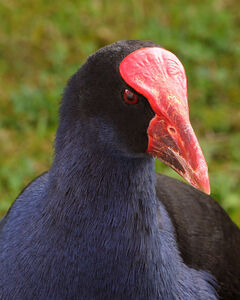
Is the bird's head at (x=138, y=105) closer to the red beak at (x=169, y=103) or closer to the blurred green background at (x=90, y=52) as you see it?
the red beak at (x=169, y=103)

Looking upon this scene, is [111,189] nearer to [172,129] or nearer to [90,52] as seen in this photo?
[172,129]

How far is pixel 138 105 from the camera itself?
1723 millimetres

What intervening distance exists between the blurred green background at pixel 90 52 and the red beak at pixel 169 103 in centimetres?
192

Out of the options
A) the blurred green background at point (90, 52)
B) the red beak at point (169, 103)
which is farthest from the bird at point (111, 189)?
the blurred green background at point (90, 52)

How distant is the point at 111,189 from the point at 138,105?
30cm

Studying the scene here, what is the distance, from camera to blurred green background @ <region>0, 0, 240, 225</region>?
3.87 metres

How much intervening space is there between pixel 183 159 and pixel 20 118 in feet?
8.67

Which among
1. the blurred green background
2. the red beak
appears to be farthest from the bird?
the blurred green background

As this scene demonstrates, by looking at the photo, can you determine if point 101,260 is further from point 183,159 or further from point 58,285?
point 183,159

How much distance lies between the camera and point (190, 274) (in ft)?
7.05

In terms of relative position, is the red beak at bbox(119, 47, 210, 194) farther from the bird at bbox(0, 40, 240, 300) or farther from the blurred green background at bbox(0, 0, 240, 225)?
the blurred green background at bbox(0, 0, 240, 225)

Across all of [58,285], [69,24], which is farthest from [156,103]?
[69,24]

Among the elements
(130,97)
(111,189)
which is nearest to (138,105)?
(130,97)

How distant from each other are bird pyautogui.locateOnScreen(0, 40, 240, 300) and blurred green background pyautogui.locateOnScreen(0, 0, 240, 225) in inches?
61.3
